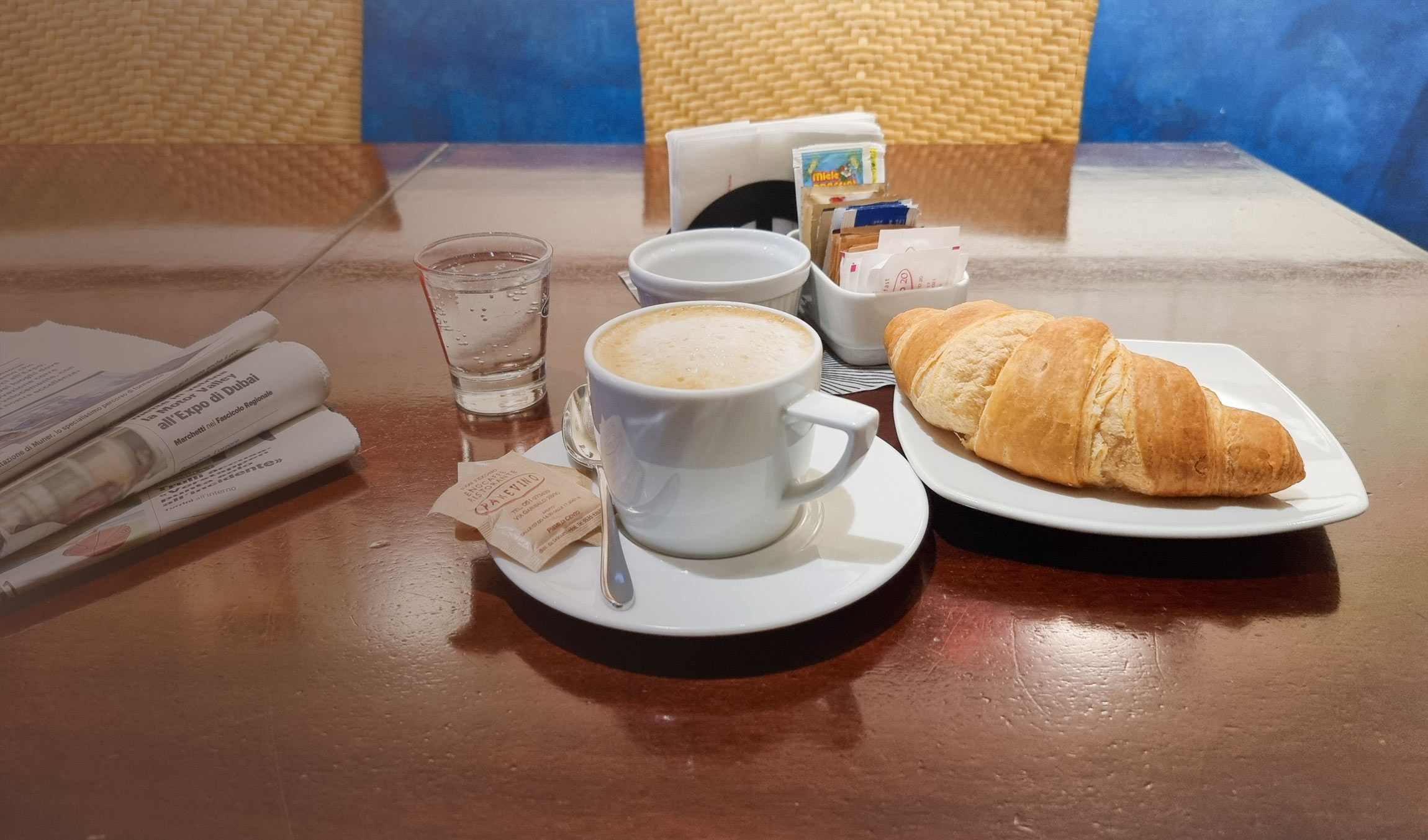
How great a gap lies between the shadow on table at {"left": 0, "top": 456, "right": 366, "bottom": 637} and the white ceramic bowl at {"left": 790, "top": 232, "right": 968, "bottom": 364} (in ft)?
1.39

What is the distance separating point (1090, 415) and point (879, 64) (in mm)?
1339

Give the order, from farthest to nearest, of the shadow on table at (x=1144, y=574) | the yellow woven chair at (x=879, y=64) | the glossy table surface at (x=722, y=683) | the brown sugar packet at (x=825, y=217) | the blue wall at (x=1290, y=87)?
the blue wall at (x=1290, y=87)
the yellow woven chair at (x=879, y=64)
the brown sugar packet at (x=825, y=217)
the shadow on table at (x=1144, y=574)
the glossy table surface at (x=722, y=683)

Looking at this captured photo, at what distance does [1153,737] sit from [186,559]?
57 centimetres

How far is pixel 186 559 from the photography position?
1.85ft

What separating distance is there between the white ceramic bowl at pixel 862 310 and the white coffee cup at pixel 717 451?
0.83ft

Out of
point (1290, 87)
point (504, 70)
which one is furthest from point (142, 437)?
point (1290, 87)

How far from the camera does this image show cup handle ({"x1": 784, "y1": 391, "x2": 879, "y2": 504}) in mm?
478

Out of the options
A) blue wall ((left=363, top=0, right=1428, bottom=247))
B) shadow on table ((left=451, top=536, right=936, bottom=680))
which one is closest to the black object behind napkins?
shadow on table ((left=451, top=536, right=936, bottom=680))

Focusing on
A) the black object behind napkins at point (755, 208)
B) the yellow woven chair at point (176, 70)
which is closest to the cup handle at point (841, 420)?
the black object behind napkins at point (755, 208)

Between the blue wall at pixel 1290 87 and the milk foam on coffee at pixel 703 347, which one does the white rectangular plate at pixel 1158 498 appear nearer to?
the milk foam on coffee at pixel 703 347

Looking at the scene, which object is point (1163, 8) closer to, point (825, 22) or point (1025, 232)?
point (825, 22)

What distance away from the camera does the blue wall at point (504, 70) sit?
2.62 meters

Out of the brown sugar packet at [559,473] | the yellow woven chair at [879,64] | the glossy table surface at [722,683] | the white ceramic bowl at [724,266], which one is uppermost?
the yellow woven chair at [879,64]

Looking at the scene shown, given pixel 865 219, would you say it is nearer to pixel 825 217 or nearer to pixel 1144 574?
pixel 825 217
